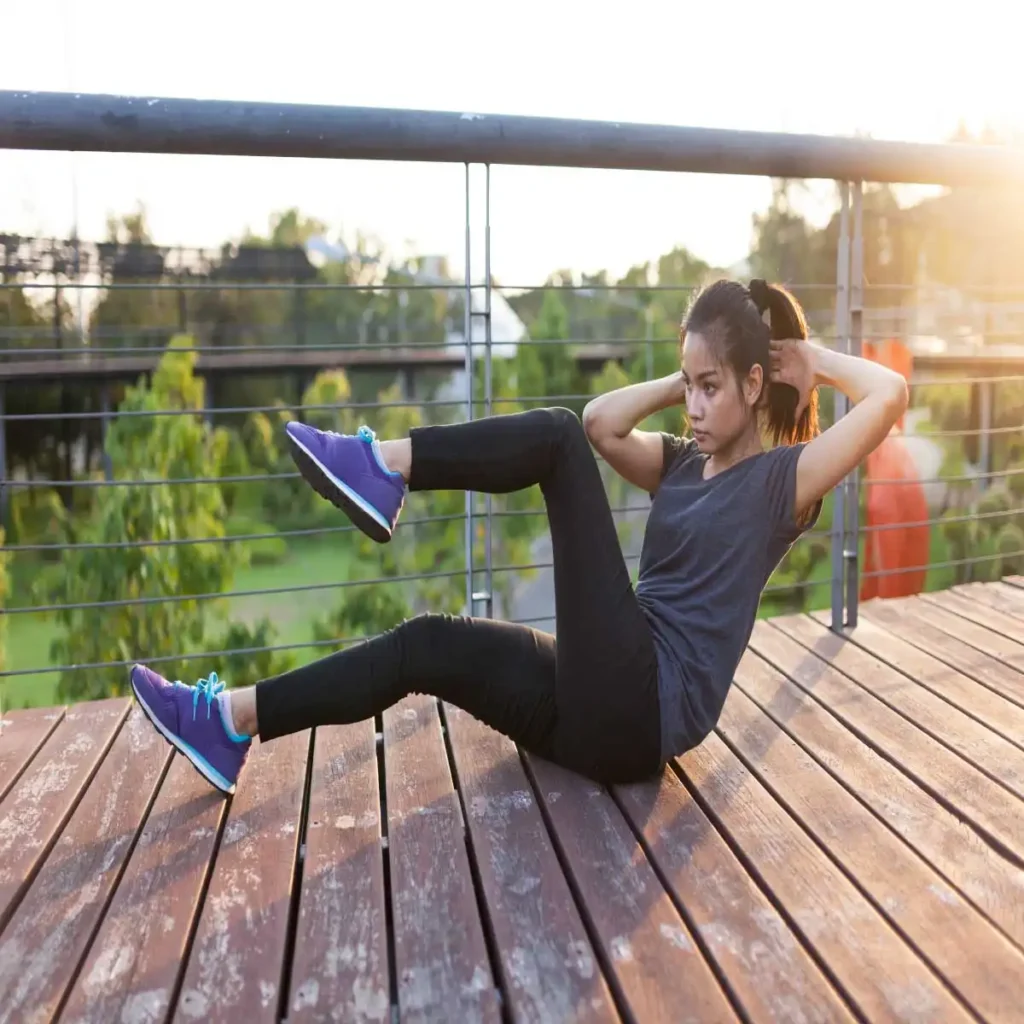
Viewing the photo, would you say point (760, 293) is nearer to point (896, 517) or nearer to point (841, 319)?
point (841, 319)

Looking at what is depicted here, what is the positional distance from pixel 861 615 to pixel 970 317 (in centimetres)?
1465

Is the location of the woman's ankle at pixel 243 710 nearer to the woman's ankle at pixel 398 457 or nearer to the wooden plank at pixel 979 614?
the woman's ankle at pixel 398 457

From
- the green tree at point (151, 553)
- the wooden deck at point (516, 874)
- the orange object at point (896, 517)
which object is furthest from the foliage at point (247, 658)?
the wooden deck at point (516, 874)

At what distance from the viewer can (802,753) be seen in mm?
1729

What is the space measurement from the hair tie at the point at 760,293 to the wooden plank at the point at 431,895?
2.96 feet

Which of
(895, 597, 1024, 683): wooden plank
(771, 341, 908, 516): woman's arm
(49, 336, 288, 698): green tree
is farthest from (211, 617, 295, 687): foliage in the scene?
(771, 341, 908, 516): woman's arm

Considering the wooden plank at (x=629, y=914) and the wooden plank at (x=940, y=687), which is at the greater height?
the wooden plank at (x=940, y=687)

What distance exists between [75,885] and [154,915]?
0.49ft

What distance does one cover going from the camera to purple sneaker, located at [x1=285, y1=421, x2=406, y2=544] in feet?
4.68

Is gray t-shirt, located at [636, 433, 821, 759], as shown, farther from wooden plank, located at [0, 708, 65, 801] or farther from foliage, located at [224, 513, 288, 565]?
foliage, located at [224, 513, 288, 565]

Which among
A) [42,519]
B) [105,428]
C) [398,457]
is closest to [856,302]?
[398,457]

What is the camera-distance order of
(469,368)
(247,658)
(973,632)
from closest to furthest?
1. (469,368)
2. (973,632)
3. (247,658)

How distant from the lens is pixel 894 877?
4.32ft

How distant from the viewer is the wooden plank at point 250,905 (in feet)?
3.56
